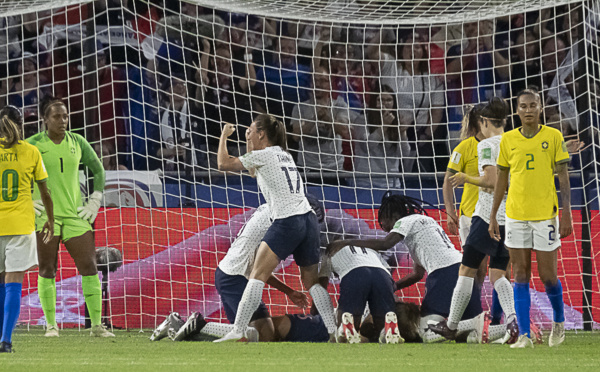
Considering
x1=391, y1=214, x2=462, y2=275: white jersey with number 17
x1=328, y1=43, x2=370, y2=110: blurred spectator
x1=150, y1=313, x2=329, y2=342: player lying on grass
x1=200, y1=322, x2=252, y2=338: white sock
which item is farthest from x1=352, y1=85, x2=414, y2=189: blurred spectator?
x1=200, y1=322, x2=252, y2=338: white sock

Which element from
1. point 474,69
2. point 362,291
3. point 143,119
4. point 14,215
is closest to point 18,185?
point 14,215

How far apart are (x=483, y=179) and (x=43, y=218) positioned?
3295mm

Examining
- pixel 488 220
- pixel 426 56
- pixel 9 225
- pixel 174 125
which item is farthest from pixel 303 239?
pixel 426 56

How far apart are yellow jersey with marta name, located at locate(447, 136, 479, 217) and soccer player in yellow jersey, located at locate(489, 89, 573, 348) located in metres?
1.29

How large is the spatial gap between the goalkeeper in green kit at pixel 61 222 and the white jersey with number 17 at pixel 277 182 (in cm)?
163

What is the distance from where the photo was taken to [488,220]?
5598 millimetres

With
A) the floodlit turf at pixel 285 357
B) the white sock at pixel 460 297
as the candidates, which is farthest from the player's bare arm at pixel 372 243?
the floodlit turf at pixel 285 357

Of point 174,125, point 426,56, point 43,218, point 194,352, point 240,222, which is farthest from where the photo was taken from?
point 426,56

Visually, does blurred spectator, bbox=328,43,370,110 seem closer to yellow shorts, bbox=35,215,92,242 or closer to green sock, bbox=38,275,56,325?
yellow shorts, bbox=35,215,92,242

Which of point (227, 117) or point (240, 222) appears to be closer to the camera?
point (240, 222)

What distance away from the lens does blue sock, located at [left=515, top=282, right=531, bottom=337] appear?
5012 mm

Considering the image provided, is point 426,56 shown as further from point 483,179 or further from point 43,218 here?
point 43,218

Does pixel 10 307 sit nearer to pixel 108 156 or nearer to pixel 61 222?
pixel 61 222

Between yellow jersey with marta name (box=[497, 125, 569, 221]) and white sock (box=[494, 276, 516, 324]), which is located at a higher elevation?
yellow jersey with marta name (box=[497, 125, 569, 221])
